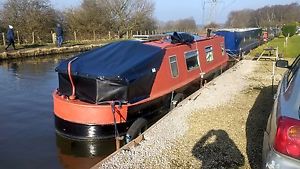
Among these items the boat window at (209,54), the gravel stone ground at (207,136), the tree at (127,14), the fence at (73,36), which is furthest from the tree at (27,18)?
the gravel stone ground at (207,136)

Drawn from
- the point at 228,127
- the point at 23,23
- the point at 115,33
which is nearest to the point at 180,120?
the point at 228,127

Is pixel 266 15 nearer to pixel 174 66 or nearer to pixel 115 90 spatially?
pixel 174 66

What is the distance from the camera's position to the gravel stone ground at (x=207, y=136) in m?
5.36

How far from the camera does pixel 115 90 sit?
739cm

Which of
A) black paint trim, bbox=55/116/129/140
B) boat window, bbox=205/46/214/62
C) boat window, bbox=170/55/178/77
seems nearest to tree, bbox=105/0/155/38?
boat window, bbox=205/46/214/62

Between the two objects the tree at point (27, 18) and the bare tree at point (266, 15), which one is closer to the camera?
the tree at point (27, 18)

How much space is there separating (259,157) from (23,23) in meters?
31.9

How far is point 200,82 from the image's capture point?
38.6 feet

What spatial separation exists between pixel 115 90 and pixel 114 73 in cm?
36

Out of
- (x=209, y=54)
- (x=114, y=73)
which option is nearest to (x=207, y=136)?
(x=114, y=73)

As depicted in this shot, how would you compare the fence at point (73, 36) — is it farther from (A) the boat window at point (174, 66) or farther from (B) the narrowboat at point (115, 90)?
(B) the narrowboat at point (115, 90)

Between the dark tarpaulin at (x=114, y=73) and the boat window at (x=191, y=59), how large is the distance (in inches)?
88.8

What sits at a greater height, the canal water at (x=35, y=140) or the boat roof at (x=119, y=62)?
the boat roof at (x=119, y=62)

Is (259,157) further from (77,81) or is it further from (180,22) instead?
(180,22)
